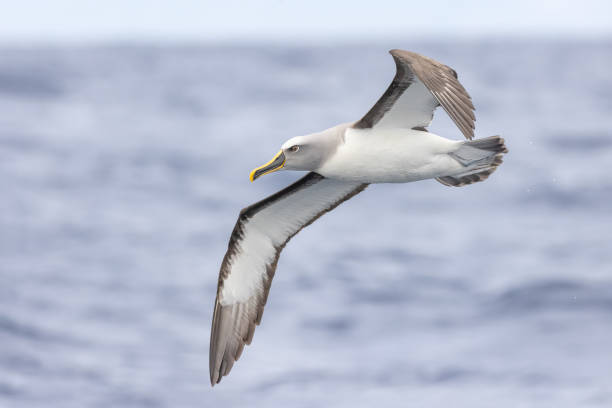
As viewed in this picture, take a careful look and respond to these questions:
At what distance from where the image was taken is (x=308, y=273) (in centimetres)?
2427

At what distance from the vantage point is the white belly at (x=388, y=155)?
9758mm

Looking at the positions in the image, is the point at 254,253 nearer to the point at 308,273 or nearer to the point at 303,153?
the point at 303,153

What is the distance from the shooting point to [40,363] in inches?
747

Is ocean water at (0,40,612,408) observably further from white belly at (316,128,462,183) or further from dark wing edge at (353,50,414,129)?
dark wing edge at (353,50,414,129)

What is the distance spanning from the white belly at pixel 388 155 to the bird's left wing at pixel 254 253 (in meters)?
1.27

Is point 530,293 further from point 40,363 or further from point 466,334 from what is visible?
point 40,363

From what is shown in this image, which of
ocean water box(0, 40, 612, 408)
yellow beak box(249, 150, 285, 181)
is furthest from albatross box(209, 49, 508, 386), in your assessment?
ocean water box(0, 40, 612, 408)

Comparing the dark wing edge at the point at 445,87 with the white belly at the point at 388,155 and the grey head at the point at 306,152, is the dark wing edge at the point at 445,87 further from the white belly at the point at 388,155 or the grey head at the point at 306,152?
the grey head at the point at 306,152

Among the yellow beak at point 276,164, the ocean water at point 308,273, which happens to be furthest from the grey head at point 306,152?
the ocean water at point 308,273

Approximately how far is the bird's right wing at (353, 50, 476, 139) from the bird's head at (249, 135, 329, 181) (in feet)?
1.52

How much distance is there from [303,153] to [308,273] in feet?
48.2

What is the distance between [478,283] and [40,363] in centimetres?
1039

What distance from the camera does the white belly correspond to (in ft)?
32.0

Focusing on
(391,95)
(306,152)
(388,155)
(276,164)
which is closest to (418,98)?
(391,95)
